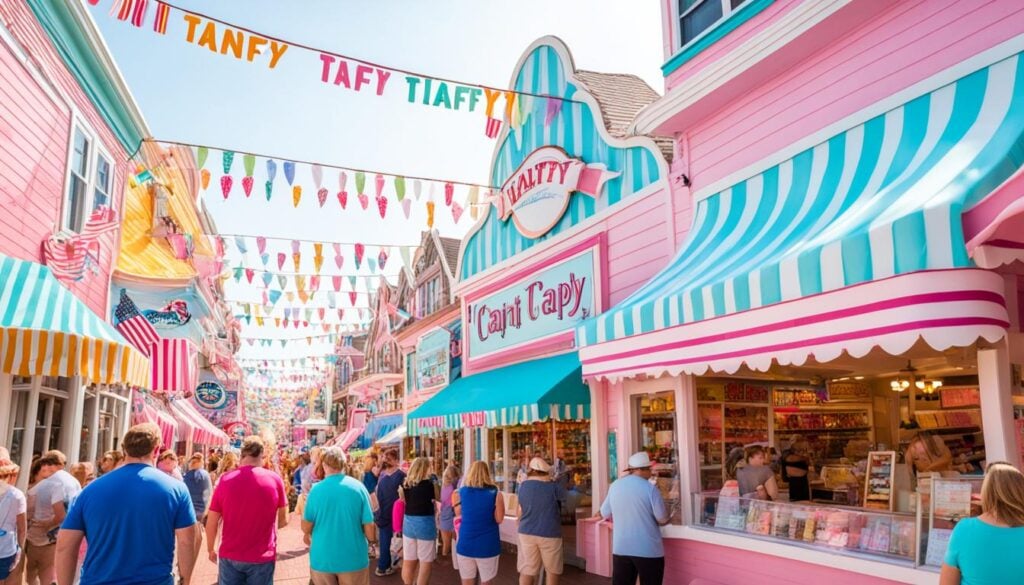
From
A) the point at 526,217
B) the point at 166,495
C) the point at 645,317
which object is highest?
the point at 526,217

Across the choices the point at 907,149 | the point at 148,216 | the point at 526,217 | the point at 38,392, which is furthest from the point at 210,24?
the point at 148,216

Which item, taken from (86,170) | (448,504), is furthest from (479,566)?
(86,170)

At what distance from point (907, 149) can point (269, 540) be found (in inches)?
237

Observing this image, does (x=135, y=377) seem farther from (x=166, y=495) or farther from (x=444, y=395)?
(x=444, y=395)

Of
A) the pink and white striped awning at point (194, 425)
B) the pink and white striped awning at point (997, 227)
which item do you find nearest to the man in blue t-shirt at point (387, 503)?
the pink and white striped awning at point (997, 227)

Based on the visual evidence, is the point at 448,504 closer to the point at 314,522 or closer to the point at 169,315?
the point at 314,522

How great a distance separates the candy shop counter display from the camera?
5688 mm

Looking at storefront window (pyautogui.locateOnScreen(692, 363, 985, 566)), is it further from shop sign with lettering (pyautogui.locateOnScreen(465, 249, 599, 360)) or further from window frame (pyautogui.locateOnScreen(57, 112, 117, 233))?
window frame (pyautogui.locateOnScreen(57, 112, 117, 233))

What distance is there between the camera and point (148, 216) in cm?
1717

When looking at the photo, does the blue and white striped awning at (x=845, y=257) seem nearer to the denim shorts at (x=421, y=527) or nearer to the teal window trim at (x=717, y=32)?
the teal window trim at (x=717, y=32)

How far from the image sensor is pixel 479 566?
7254 millimetres

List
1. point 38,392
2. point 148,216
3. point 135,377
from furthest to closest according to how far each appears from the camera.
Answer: point 148,216 < point 38,392 < point 135,377

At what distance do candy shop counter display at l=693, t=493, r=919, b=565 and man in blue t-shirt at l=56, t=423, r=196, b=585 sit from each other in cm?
528

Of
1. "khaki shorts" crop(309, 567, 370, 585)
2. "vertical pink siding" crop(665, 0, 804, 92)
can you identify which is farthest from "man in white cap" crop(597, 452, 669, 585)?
"vertical pink siding" crop(665, 0, 804, 92)
